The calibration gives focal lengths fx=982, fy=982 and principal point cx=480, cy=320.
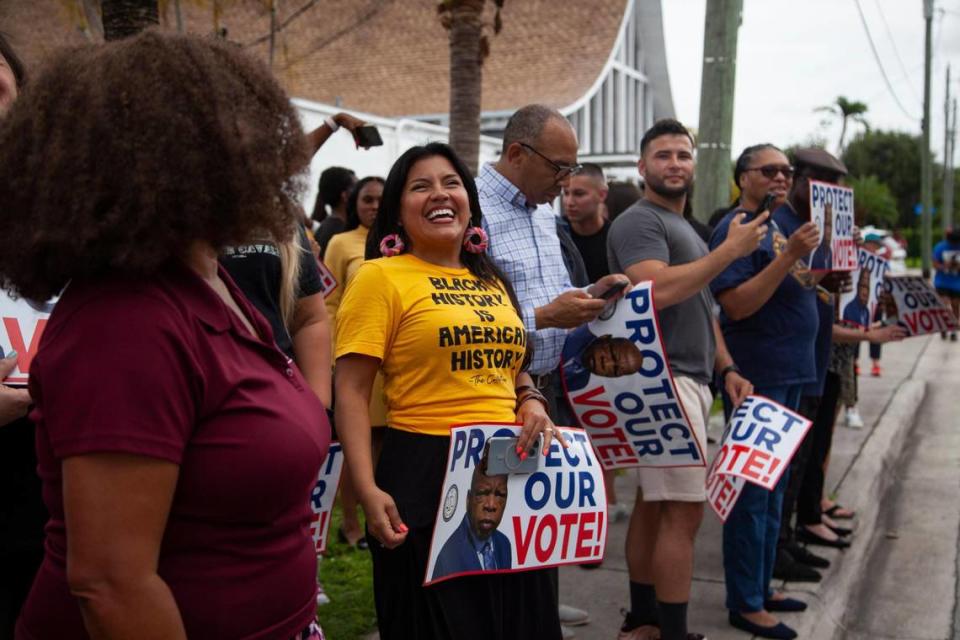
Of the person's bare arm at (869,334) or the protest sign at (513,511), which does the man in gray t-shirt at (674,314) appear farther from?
the person's bare arm at (869,334)

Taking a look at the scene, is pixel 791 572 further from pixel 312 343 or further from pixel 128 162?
pixel 128 162

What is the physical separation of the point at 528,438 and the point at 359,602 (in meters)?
1.94

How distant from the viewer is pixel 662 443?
371cm

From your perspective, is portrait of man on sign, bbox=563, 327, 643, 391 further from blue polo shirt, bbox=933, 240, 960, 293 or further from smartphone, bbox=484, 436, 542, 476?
blue polo shirt, bbox=933, 240, 960, 293

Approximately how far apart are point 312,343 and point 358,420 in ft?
1.27

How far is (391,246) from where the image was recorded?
298 cm

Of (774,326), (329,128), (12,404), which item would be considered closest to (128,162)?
(12,404)

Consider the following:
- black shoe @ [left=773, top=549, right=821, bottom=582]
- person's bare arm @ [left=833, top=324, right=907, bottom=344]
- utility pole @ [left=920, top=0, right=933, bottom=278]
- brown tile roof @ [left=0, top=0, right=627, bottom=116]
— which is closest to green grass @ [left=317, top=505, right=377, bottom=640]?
black shoe @ [left=773, top=549, right=821, bottom=582]

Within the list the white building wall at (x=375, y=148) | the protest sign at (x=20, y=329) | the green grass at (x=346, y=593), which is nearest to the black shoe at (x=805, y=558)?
the green grass at (x=346, y=593)

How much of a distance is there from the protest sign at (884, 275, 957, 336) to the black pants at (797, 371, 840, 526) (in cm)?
77

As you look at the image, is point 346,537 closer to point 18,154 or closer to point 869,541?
point 869,541

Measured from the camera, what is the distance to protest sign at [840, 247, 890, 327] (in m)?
5.53

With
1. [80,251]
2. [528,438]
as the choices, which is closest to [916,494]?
[528,438]

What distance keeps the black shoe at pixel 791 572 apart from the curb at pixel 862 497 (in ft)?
0.23
